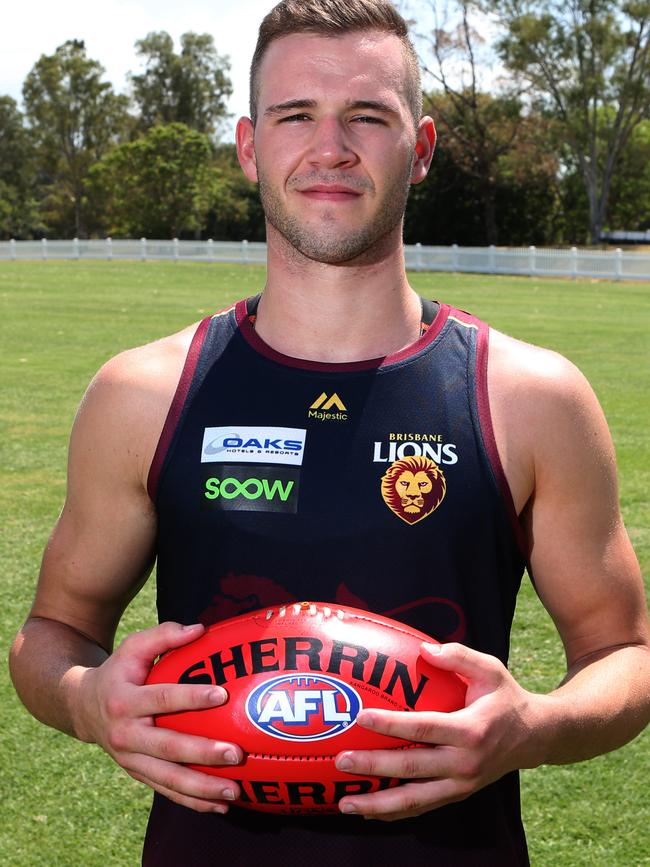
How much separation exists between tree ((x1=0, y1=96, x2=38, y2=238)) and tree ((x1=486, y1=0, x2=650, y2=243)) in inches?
1589

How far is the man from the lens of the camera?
2.26 meters

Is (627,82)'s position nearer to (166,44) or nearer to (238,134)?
(166,44)

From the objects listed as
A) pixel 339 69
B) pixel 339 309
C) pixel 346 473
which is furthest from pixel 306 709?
pixel 339 69

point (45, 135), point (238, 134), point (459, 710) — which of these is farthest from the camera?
point (45, 135)

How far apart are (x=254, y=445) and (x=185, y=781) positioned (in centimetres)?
71

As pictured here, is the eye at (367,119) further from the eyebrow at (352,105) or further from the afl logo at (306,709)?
the afl logo at (306,709)

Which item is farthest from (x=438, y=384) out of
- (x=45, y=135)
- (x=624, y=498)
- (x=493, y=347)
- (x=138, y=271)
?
(x=45, y=135)

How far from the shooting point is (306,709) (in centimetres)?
202

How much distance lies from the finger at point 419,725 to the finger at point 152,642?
38 cm

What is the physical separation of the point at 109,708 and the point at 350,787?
0.46 m

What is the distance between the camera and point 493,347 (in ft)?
8.03

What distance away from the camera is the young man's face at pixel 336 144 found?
2350 mm

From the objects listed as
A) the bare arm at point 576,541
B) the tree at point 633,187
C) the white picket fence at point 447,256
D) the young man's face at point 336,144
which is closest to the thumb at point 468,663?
the bare arm at point 576,541

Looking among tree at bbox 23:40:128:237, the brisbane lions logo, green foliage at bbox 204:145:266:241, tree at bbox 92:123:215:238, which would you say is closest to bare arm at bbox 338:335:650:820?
the brisbane lions logo
